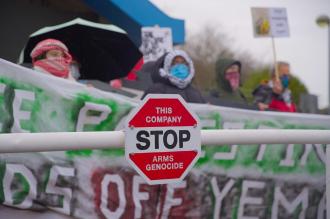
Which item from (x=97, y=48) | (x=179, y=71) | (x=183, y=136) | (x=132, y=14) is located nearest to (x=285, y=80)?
(x=132, y=14)

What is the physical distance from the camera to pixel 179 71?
6418mm

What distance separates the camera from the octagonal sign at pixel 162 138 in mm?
3135

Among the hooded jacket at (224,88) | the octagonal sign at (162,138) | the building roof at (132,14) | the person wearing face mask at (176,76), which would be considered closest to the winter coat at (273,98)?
the hooded jacket at (224,88)

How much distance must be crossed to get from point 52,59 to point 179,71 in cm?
151

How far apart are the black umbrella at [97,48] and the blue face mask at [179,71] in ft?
3.93

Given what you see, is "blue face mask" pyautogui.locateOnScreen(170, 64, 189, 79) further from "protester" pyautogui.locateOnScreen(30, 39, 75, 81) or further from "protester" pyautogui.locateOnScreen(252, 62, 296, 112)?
"protester" pyautogui.locateOnScreen(252, 62, 296, 112)

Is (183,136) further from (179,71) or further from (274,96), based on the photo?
(274,96)

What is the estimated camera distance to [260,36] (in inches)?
408

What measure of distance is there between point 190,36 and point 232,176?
36.6 m

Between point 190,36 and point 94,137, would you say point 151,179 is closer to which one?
point 94,137

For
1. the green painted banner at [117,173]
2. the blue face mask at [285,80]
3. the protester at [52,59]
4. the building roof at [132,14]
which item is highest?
the building roof at [132,14]

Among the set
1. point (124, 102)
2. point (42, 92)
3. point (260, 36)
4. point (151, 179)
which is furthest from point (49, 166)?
point (260, 36)

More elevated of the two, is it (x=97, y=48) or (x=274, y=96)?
(x=97, y=48)

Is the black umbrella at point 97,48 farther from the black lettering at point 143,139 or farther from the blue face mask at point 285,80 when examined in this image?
the black lettering at point 143,139
